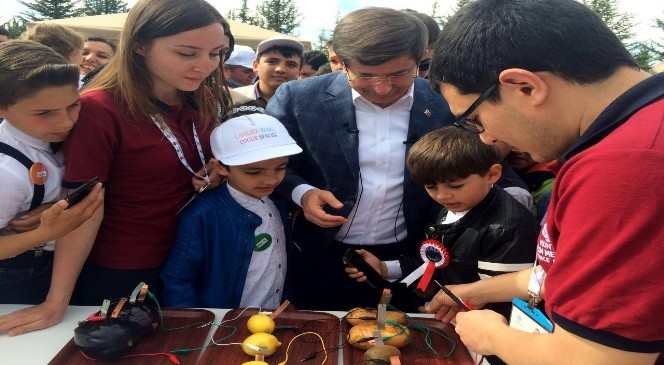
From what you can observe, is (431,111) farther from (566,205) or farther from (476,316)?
(566,205)

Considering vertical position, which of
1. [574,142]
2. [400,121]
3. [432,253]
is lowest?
[432,253]

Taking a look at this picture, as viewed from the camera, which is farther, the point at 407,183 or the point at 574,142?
the point at 407,183

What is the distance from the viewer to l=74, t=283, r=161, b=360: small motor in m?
1.28

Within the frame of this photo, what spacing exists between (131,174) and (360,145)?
0.84 metres

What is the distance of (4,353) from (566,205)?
1447mm

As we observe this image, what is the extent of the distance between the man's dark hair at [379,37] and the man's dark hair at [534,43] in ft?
2.52

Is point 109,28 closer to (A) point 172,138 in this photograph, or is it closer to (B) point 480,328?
(A) point 172,138

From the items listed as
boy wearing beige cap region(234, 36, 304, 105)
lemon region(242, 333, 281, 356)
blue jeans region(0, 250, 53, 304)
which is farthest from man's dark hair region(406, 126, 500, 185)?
boy wearing beige cap region(234, 36, 304, 105)

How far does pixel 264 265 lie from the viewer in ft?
6.19

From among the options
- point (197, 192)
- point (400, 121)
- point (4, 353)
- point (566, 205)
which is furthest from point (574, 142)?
point (4, 353)

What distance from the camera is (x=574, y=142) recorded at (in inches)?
36.1

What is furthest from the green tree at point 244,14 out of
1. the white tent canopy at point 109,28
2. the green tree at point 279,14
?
the white tent canopy at point 109,28

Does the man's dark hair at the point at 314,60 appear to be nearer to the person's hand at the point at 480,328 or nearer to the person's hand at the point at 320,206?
the person's hand at the point at 320,206

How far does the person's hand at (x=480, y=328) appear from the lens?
1051 mm
